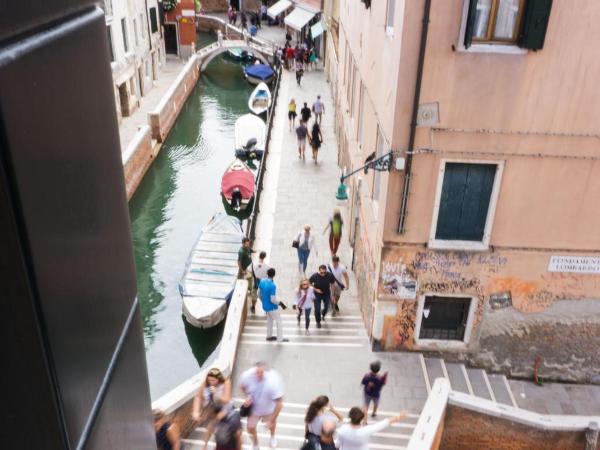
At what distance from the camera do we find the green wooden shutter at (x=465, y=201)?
8.97 meters

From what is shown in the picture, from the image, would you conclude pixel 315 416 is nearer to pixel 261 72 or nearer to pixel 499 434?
pixel 499 434

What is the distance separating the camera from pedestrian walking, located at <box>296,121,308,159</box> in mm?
19672

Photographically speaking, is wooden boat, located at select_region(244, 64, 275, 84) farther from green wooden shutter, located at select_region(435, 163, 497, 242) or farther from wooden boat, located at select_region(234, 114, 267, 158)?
green wooden shutter, located at select_region(435, 163, 497, 242)

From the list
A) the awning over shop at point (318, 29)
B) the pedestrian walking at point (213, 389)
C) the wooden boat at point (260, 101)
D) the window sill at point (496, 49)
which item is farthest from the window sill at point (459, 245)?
the awning over shop at point (318, 29)

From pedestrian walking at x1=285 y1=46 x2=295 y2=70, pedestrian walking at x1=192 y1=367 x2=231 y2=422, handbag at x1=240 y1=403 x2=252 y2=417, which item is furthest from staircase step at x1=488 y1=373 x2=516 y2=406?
pedestrian walking at x1=285 y1=46 x2=295 y2=70

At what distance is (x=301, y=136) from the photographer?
65.5 ft

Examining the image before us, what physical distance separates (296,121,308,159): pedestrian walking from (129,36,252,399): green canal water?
3.64 metres

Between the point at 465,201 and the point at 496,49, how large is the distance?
2385mm

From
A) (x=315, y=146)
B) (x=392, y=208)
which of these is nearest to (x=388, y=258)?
(x=392, y=208)

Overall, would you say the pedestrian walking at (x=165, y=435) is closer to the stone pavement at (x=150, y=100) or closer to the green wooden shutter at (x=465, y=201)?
the green wooden shutter at (x=465, y=201)

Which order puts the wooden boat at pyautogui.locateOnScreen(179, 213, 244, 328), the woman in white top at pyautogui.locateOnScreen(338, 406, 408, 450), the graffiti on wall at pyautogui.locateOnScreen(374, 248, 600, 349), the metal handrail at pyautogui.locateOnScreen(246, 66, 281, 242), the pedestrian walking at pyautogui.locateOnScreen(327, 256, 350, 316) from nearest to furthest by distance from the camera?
the woman in white top at pyautogui.locateOnScreen(338, 406, 408, 450) < the graffiti on wall at pyautogui.locateOnScreen(374, 248, 600, 349) < the pedestrian walking at pyautogui.locateOnScreen(327, 256, 350, 316) < the wooden boat at pyautogui.locateOnScreen(179, 213, 244, 328) < the metal handrail at pyautogui.locateOnScreen(246, 66, 281, 242)

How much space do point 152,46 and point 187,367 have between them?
24.4 m

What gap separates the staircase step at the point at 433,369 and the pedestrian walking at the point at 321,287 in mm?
2171

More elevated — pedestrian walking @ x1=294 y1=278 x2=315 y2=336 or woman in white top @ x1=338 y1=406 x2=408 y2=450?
woman in white top @ x1=338 y1=406 x2=408 y2=450
